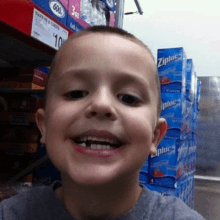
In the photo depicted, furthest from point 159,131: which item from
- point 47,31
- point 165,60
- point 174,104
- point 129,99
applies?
point 165,60

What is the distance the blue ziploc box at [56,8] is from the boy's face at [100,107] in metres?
0.33

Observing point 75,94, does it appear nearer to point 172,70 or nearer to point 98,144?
point 98,144

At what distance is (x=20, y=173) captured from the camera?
3.29 ft

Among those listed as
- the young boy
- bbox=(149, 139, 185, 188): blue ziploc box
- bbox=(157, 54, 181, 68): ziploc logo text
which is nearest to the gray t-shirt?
the young boy

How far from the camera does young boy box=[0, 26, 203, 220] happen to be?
42 cm

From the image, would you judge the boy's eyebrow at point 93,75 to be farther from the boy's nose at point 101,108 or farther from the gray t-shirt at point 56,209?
the gray t-shirt at point 56,209

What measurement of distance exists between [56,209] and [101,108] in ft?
0.72

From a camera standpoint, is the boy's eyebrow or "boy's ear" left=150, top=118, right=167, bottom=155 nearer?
the boy's eyebrow

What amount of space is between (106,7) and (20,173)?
2.65ft

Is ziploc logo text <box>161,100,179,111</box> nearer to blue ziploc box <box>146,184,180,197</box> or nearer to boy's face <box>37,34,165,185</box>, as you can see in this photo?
blue ziploc box <box>146,184,180,197</box>

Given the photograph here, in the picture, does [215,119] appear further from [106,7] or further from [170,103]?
[106,7]

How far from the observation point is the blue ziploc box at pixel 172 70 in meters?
1.86

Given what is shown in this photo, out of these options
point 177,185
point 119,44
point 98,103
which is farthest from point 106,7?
point 177,185

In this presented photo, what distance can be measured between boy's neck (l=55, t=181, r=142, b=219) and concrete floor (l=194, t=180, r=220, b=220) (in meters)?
2.15
